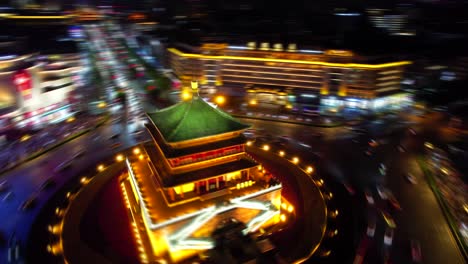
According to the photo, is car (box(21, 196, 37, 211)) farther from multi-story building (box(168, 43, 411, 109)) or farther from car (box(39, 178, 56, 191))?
multi-story building (box(168, 43, 411, 109))

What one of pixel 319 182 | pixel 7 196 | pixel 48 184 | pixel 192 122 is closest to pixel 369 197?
pixel 319 182

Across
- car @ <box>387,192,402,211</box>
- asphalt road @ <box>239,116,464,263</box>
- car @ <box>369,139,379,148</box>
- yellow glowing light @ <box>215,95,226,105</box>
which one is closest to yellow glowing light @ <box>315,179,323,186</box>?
asphalt road @ <box>239,116,464,263</box>

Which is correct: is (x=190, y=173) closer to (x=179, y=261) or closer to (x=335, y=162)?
(x=179, y=261)

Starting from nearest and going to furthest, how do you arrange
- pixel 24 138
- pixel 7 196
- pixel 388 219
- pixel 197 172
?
pixel 197 172
pixel 388 219
pixel 7 196
pixel 24 138

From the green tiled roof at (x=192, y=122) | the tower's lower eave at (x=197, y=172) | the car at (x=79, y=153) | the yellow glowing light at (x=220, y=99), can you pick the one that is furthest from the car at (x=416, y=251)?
the yellow glowing light at (x=220, y=99)

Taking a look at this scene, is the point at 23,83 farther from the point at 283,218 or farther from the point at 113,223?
the point at 283,218

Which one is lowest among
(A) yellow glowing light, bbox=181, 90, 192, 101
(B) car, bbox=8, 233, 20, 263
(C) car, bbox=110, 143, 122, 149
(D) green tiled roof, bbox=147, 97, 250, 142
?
(B) car, bbox=8, 233, 20, 263
